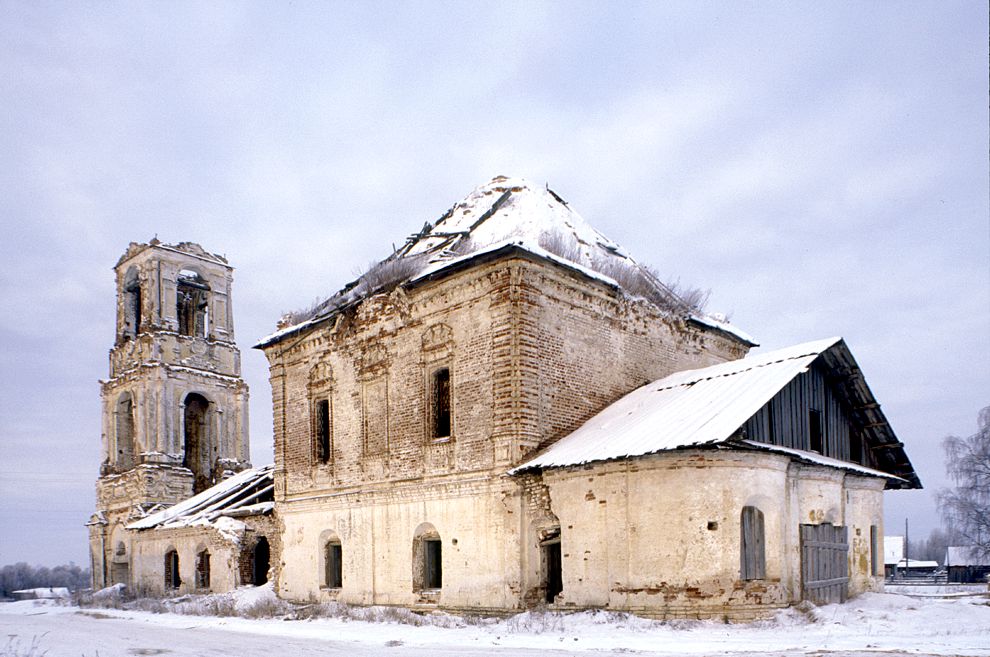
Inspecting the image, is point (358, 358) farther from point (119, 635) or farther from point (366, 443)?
point (119, 635)

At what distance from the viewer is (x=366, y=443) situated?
17.6m

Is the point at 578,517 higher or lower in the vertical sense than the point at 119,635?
higher

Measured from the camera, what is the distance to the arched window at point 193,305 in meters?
33.4

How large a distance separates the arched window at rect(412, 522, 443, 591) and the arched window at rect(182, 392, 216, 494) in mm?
18922

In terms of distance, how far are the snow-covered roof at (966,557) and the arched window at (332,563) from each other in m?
27.0

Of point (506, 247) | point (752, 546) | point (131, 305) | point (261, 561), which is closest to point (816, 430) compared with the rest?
point (752, 546)

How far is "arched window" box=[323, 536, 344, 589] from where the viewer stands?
18.3m

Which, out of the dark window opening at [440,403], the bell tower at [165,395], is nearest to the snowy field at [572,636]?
the dark window opening at [440,403]

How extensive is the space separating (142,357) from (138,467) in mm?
3908

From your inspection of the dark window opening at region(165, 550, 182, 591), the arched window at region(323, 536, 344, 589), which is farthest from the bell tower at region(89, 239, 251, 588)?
the arched window at region(323, 536, 344, 589)

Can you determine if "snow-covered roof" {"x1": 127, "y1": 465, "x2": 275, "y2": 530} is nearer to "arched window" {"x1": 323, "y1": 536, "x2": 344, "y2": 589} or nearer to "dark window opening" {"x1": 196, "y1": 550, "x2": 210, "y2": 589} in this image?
"dark window opening" {"x1": 196, "y1": 550, "x2": 210, "y2": 589}

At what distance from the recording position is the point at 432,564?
1627 centimetres

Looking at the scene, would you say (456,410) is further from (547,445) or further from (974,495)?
(974,495)

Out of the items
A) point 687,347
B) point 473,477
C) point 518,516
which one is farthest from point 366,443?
point 687,347
